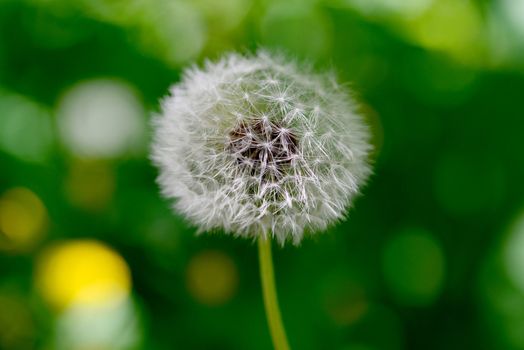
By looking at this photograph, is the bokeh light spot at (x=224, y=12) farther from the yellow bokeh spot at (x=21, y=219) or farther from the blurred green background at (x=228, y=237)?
the yellow bokeh spot at (x=21, y=219)

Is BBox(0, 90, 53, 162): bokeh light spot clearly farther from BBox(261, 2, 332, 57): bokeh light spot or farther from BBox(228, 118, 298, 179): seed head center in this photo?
BBox(228, 118, 298, 179): seed head center

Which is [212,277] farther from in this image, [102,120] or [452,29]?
[452,29]

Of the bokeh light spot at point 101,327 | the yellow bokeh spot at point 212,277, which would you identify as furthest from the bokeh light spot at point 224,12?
the bokeh light spot at point 101,327

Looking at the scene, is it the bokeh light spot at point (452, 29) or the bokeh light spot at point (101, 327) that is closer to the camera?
the bokeh light spot at point (101, 327)

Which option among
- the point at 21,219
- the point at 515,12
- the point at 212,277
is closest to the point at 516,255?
the point at 515,12

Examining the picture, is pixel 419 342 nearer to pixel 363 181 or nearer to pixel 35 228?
pixel 363 181

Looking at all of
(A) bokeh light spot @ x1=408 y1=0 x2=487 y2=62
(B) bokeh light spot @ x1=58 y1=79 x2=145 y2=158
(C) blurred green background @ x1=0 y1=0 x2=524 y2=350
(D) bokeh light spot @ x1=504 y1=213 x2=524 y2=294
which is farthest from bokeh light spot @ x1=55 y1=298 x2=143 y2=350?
(A) bokeh light spot @ x1=408 y1=0 x2=487 y2=62

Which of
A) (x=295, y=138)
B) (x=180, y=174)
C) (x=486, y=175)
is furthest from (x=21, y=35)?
(x=486, y=175)

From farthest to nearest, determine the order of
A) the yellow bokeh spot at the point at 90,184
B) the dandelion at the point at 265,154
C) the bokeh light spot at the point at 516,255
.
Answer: the yellow bokeh spot at the point at 90,184 < the bokeh light spot at the point at 516,255 < the dandelion at the point at 265,154
